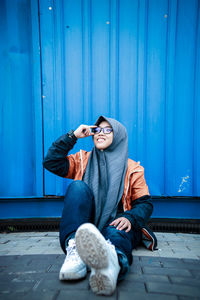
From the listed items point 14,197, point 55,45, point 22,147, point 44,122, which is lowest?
point 14,197

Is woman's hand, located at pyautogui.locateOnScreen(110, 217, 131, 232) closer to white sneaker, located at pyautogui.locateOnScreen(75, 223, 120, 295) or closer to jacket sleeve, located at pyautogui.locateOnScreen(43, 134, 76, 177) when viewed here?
white sneaker, located at pyautogui.locateOnScreen(75, 223, 120, 295)

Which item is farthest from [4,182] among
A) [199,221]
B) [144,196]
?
[199,221]

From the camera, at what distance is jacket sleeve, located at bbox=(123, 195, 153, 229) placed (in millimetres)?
1764

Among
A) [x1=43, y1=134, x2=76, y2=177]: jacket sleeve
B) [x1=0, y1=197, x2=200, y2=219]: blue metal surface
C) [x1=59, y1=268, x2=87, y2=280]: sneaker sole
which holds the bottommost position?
[x1=0, y1=197, x2=200, y2=219]: blue metal surface

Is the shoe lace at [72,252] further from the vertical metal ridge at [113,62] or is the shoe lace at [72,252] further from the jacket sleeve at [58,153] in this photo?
the vertical metal ridge at [113,62]

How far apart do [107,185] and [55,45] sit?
75.4 inches

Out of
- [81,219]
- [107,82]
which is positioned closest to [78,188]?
[81,219]

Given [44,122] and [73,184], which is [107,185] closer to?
[73,184]

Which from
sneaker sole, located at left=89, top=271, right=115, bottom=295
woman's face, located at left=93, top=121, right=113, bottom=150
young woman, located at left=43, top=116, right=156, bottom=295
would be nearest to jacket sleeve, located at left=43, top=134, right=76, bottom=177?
young woman, located at left=43, top=116, right=156, bottom=295

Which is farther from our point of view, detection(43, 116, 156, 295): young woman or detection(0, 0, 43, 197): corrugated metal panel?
detection(0, 0, 43, 197): corrugated metal panel

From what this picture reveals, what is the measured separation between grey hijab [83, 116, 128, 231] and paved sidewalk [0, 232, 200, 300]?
1.58ft

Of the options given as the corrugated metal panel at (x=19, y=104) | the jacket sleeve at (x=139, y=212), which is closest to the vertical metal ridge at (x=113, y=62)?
the corrugated metal panel at (x=19, y=104)

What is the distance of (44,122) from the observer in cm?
269

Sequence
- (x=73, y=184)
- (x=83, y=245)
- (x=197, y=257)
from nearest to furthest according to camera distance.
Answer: (x=83, y=245)
(x=73, y=184)
(x=197, y=257)
